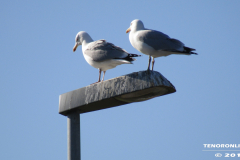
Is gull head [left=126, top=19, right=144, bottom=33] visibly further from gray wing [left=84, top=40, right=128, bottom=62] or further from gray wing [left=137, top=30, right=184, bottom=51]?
gray wing [left=84, top=40, right=128, bottom=62]

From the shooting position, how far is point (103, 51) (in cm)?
637

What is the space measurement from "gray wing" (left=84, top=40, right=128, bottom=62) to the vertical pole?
1574 mm

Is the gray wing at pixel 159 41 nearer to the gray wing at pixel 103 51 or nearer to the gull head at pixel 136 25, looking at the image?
the gull head at pixel 136 25

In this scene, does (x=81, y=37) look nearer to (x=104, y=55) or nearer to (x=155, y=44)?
(x=104, y=55)

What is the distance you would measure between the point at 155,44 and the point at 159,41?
0.12 meters

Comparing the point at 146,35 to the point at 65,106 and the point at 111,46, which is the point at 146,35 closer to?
the point at 111,46

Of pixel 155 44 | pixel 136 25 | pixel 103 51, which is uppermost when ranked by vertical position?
pixel 136 25

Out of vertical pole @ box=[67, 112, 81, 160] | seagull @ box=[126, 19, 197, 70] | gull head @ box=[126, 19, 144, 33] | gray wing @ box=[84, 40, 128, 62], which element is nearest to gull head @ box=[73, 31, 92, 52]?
gray wing @ box=[84, 40, 128, 62]

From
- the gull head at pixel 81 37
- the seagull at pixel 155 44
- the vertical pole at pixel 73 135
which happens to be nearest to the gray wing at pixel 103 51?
the seagull at pixel 155 44

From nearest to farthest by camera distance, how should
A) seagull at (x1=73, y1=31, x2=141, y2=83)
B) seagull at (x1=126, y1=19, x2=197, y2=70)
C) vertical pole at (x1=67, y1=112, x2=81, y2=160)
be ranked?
vertical pole at (x1=67, y1=112, x2=81, y2=160), seagull at (x1=126, y1=19, x2=197, y2=70), seagull at (x1=73, y1=31, x2=141, y2=83)

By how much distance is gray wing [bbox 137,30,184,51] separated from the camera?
558cm

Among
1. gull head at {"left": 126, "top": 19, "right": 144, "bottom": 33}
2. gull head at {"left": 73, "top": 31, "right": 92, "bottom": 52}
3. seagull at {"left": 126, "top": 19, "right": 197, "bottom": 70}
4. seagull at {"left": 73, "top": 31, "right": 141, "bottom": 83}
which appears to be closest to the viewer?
seagull at {"left": 126, "top": 19, "right": 197, "bottom": 70}

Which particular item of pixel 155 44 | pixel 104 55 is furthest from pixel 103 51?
pixel 155 44

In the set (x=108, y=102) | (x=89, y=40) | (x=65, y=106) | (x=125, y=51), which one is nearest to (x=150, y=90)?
(x=108, y=102)
